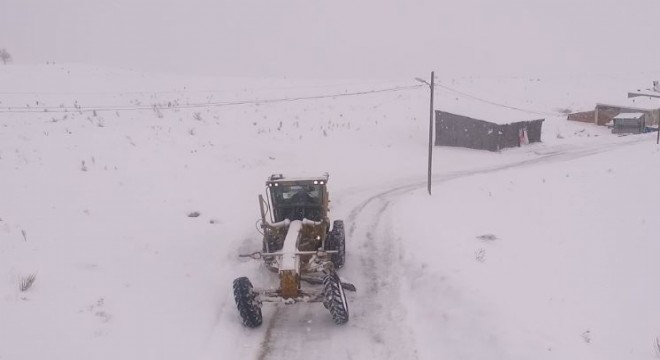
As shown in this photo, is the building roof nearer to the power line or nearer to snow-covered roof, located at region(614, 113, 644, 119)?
snow-covered roof, located at region(614, 113, 644, 119)

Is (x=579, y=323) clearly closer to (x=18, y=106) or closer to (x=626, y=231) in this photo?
(x=626, y=231)

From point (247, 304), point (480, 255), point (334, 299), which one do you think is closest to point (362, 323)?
point (334, 299)

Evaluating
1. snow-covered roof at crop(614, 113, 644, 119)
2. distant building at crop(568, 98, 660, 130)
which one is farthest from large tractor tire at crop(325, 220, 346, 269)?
distant building at crop(568, 98, 660, 130)

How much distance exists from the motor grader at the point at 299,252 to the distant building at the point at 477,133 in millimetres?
25198

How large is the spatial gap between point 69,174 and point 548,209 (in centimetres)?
1683

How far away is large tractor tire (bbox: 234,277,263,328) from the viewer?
10.5 meters

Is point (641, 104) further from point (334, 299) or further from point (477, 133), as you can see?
point (334, 299)

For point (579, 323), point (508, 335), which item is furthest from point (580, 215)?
point (508, 335)

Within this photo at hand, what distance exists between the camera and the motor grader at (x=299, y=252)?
10.6 metres

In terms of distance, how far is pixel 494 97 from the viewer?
2283 inches

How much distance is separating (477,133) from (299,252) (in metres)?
28.9

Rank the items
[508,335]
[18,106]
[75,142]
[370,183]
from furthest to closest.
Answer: [18,106] < [370,183] < [75,142] < [508,335]

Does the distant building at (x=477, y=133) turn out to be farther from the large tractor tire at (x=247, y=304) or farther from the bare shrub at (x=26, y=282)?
the bare shrub at (x=26, y=282)

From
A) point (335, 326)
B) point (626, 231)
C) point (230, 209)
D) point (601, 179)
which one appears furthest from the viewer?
point (601, 179)
